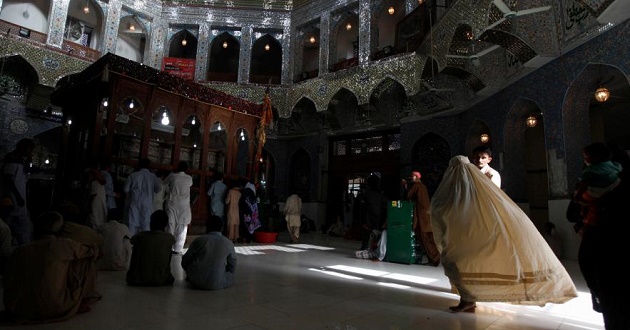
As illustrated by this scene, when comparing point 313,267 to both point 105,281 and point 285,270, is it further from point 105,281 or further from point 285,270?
point 105,281

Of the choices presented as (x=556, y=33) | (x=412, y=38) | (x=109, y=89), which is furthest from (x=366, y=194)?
(x=412, y=38)

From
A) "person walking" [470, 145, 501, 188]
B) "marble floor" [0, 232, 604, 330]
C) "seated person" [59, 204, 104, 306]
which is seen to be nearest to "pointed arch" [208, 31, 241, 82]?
"marble floor" [0, 232, 604, 330]

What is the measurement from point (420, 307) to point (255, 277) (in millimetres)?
1987

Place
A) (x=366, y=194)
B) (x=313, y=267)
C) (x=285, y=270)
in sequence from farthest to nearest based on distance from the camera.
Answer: (x=366, y=194) → (x=313, y=267) → (x=285, y=270)

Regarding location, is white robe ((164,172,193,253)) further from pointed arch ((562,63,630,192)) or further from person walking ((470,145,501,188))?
pointed arch ((562,63,630,192))

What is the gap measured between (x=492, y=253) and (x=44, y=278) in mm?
3393

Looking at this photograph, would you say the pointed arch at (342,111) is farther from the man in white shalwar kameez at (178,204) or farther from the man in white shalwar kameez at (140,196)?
the man in white shalwar kameez at (140,196)

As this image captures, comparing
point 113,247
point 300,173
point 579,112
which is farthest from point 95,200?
point 300,173

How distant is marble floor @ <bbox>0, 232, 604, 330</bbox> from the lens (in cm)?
246

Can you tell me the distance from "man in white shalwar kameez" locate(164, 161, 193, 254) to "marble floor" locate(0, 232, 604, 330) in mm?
1794

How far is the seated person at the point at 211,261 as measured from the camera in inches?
133

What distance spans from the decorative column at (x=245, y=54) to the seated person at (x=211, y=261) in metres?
12.6

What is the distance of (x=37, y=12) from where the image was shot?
13.0 meters

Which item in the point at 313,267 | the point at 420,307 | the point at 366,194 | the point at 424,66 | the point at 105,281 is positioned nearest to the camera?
the point at 420,307
